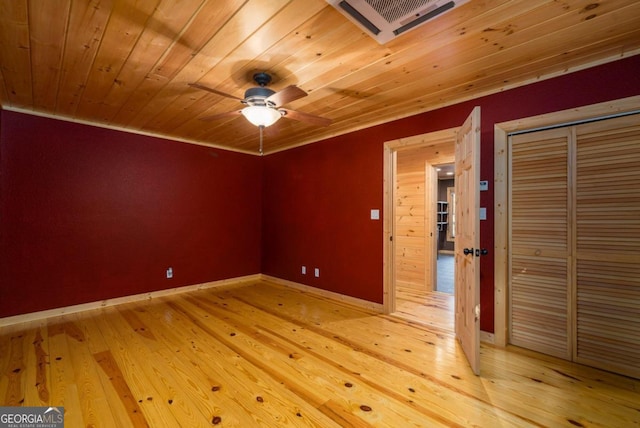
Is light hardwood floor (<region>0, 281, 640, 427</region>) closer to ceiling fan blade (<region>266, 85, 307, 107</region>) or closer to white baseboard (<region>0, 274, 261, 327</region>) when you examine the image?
white baseboard (<region>0, 274, 261, 327</region>)

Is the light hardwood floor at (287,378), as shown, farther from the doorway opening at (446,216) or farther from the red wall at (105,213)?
the doorway opening at (446,216)

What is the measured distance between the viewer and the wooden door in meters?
2.13

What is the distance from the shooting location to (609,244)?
218 centimetres

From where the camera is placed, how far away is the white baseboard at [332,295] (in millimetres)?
3645

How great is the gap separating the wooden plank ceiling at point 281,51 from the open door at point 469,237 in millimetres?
534

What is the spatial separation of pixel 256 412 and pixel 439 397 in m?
1.23

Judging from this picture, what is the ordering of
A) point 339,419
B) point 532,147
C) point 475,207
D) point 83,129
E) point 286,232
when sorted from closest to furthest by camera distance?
1. point 339,419
2. point 475,207
3. point 532,147
4. point 83,129
5. point 286,232

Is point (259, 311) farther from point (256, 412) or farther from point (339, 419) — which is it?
point (339, 419)

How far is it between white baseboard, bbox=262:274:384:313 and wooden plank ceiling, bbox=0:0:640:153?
249cm

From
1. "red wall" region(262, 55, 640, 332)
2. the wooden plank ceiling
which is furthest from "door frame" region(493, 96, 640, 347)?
the wooden plank ceiling

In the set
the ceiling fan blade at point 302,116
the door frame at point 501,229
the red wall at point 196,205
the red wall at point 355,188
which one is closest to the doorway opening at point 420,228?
the red wall at point 355,188

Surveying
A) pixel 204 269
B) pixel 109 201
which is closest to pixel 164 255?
pixel 204 269

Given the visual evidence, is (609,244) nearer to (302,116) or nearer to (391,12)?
(391,12)

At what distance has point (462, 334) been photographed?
2.57 meters
